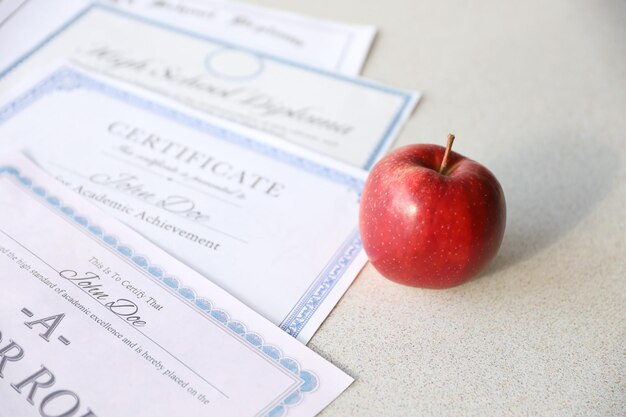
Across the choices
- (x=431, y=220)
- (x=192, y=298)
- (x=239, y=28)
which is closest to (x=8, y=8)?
(x=239, y=28)

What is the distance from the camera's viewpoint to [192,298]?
21.9 inches

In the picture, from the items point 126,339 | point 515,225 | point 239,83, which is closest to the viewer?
point 126,339

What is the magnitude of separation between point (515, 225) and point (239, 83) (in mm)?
362

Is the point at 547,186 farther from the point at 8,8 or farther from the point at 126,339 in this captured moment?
the point at 8,8

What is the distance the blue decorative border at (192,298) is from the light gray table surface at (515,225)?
28 millimetres

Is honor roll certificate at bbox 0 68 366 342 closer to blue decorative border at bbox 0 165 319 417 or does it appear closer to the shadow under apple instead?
blue decorative border at bbox 0 165 319 417

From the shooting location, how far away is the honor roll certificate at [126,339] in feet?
1.58

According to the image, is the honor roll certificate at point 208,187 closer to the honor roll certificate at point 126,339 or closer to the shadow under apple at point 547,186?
the honor roll certificate at point 126,339

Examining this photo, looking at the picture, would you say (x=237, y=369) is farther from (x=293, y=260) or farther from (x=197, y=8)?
(x=197, y=8)

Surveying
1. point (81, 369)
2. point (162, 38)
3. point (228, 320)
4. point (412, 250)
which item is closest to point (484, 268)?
point (412, 250)

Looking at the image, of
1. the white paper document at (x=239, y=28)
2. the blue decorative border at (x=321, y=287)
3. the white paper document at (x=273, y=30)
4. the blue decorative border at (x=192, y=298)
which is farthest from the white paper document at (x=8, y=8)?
the blue decorative border at (x=321, y=287)

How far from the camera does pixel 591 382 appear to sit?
51 centimetres

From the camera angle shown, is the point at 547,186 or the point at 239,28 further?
the point at 239,28

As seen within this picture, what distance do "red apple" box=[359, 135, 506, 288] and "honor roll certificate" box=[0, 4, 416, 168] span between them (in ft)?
0.51
